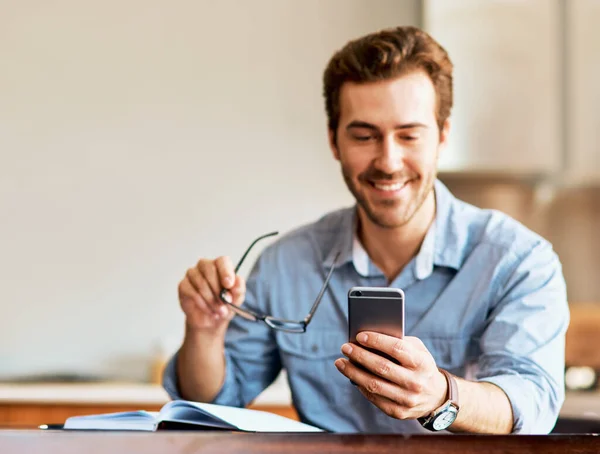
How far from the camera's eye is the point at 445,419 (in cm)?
90

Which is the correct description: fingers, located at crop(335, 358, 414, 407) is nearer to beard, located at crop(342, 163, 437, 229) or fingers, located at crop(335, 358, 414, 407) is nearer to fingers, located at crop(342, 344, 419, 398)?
fingers, located at crop(342, 344, 419, 398)

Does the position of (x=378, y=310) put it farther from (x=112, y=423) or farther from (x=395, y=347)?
(x=112, y=423)

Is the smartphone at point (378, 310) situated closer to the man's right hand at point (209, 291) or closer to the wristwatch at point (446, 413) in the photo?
the wristwatch at point (446, 413)

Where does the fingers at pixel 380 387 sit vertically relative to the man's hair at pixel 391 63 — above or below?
below

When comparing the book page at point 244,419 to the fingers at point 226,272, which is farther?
the fingers at point 226,272

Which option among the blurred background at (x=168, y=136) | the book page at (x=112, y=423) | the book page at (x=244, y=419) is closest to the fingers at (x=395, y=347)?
the book page at (x=244, y=419)

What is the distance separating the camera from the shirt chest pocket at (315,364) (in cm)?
132

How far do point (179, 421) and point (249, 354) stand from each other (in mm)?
568

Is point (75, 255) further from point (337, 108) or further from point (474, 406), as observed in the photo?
point (474, 406)

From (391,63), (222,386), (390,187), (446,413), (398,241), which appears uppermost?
(391,63)

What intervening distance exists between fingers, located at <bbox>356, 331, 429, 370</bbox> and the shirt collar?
0.49 m

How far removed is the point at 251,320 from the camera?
1.39m

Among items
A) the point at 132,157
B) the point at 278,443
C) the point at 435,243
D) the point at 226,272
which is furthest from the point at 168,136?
the point at 278,443

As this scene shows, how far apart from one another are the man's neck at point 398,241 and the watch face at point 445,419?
49 cm
